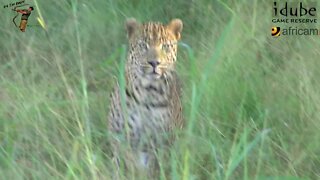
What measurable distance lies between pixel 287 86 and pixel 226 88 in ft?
0.96

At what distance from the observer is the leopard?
3346 millimetres

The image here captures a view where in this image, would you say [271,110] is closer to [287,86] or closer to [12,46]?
[287,86]

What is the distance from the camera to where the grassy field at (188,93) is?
3061 millimetres

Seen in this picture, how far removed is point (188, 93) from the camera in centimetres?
383

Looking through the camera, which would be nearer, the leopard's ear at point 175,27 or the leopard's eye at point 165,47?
the leopard's eye at point 165,47

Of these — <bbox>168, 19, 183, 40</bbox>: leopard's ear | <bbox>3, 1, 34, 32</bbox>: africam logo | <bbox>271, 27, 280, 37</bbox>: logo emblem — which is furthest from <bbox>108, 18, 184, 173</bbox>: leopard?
<bbox>3, 1, 34, 32</bbox>: africam logo

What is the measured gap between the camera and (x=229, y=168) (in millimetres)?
2680

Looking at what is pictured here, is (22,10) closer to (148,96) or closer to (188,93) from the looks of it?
(188,93)

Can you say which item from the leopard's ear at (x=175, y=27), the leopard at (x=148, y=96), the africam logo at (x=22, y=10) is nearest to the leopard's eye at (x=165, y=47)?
the leopard at (x=148, y=96)

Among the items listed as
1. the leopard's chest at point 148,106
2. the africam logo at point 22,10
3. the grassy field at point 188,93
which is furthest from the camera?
the africam logo at point 22,10

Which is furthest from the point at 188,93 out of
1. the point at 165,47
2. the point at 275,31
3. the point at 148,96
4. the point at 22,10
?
the point at 22,10

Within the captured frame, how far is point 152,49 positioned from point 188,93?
1.89 ft

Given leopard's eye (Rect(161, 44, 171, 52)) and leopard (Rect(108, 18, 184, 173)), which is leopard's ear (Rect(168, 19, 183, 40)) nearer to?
leopard (Rect(108, 18, 184, 173))

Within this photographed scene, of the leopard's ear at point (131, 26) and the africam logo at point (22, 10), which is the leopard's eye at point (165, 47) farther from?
the africam logo at point (22, 10)
